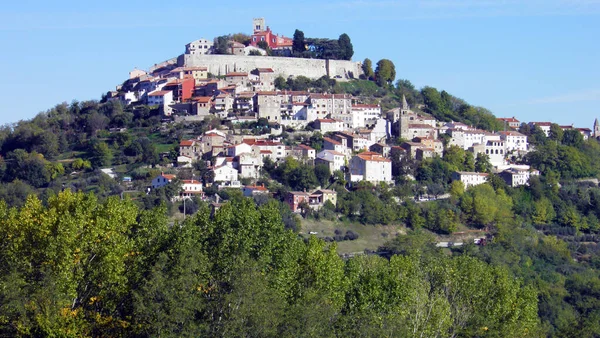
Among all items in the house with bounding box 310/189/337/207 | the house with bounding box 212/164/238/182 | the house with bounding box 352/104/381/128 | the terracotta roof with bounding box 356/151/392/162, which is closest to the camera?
the house with bounding box 310/189/337/207

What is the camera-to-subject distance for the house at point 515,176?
66438 mm

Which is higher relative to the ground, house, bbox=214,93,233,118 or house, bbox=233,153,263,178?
house, bbox=214,93,233,118

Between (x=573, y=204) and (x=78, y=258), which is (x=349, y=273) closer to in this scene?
(x=78, y=258)

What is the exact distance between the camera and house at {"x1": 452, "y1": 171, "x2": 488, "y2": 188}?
212ft

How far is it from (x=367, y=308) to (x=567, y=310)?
22607 mm

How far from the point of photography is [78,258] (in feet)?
80.3

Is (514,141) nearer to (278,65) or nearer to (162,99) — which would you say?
(278,65)

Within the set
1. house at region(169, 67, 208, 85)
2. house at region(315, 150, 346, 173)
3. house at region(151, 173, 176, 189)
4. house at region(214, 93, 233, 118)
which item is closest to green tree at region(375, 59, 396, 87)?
house at region(169, 67, 208, 85)

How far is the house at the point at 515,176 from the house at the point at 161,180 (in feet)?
75.4

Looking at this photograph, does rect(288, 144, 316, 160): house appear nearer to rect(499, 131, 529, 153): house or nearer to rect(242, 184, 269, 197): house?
rect(242, 184, 269, 197): house

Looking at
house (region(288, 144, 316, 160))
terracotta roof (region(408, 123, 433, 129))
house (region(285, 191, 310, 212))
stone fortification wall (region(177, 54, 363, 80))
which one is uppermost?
stone fortification wall (region(177, 54, 363, 80))

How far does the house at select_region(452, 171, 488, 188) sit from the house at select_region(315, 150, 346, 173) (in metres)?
7.51

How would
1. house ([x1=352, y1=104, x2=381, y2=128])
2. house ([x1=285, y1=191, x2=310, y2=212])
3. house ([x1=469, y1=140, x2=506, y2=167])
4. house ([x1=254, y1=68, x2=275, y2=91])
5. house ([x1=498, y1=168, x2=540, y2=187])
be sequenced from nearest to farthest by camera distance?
house ([x1=285, y1=191, x2=310, y2=212]), house ([x1=498, y1=168, x2=540, y2=187]), house ([x1=469, y1=140, x2=506, y2=167]), house ([x1=352, y1=104, x2=381, y2=128]), house ([x1=254, y1=68, x2=275, y2=91])

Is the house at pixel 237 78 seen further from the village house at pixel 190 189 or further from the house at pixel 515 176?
the house at pixel 515 176
